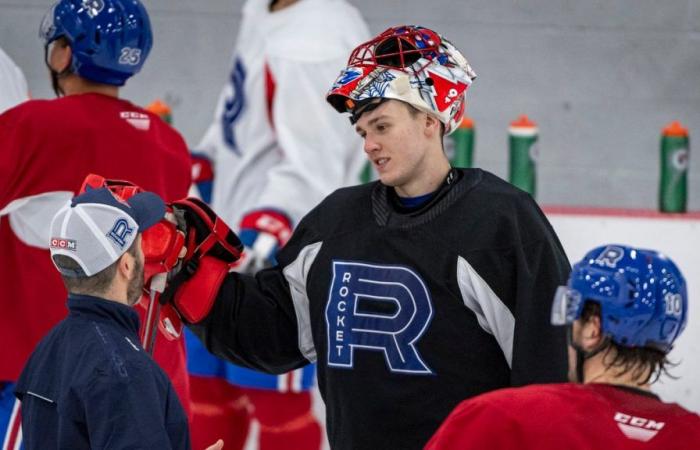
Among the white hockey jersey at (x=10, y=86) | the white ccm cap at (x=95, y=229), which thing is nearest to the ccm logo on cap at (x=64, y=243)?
the white ccm cap at (x=95, y=229)

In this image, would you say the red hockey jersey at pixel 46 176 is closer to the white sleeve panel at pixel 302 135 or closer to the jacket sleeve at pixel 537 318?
the white sleeve panel at pixel 302 135

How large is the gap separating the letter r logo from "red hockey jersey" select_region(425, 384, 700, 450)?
0.59m

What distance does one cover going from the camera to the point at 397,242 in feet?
8.79

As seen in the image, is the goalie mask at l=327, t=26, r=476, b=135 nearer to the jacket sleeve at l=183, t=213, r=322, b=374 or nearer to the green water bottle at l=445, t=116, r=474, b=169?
the jacket sleeve at l=183, t=213, r=322, b=374

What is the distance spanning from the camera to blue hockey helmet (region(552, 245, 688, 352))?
207 cm

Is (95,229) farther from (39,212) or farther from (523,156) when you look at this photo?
(523,156)

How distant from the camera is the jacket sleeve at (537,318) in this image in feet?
8.45

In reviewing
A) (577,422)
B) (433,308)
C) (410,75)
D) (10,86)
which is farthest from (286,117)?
(577,422)

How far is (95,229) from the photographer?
245 cm

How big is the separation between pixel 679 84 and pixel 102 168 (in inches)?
105

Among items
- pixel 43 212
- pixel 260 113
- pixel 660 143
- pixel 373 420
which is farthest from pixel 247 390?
pixel 660 143

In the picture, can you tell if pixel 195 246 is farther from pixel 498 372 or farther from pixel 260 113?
pixel 260 113

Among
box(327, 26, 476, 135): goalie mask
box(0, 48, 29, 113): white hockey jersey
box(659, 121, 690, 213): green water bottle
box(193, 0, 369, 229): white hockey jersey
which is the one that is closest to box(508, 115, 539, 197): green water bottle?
box(659, 121, 690, 213): green water bottle

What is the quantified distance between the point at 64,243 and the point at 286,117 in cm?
155
